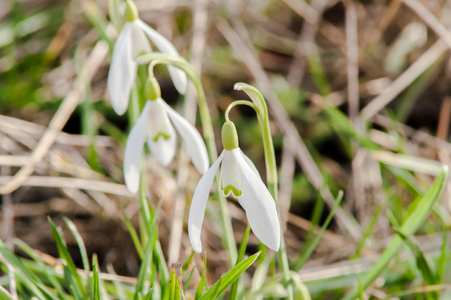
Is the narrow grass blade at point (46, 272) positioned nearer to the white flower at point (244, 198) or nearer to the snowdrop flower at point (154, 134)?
the snowdrop flower at point (154, 134)

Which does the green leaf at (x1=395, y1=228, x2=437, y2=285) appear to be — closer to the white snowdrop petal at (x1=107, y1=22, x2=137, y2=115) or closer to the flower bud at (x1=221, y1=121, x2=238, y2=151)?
the flower bud at (x1=221, y1=121, x2=238, y2=151)

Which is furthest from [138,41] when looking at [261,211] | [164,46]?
[261,211]

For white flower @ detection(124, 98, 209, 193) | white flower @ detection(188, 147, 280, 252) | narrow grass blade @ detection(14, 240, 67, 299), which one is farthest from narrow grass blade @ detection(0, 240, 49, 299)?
white flower @ detection(188, 147, 280, 252)

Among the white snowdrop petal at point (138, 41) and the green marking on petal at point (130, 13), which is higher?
the green marking on petal at point (130, 13)

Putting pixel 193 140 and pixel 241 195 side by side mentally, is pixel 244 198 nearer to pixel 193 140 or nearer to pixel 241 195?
pixel 241 195

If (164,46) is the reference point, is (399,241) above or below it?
below

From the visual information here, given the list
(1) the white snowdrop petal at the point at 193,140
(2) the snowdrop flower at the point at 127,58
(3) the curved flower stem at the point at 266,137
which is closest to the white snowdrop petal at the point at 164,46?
(2) the snowdrop flower at the point at 127,58

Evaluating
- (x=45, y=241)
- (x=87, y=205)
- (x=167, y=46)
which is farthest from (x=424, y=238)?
(x=45, y=241)
